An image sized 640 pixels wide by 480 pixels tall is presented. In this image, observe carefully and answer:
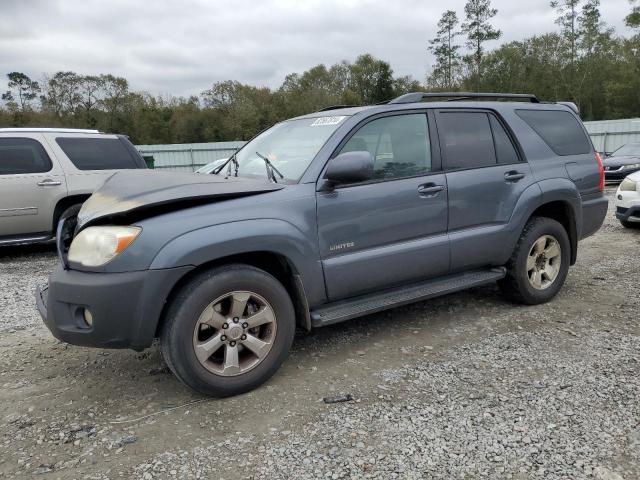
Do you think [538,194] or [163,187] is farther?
[538,194]

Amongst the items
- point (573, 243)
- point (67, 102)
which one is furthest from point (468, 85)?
point (573, 243)

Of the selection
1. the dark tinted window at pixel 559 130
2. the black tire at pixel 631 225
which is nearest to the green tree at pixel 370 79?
the black tire at pixel 631 225

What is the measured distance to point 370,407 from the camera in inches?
115

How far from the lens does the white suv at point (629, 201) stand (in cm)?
762

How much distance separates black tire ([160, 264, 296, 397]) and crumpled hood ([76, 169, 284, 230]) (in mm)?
444

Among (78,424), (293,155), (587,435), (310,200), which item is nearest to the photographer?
(587,435)

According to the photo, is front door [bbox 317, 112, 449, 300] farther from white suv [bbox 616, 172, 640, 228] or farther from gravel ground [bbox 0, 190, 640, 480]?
white suv [bbox 616, 172, 640, 228]

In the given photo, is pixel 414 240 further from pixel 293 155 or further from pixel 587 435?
pixel 587 435

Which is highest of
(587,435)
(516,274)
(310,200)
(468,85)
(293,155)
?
(468,85)

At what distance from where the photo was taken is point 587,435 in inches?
102

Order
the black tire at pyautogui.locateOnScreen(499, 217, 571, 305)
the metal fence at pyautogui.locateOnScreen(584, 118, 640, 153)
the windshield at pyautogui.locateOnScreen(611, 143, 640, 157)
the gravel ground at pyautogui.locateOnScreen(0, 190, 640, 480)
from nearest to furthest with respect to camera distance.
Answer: the gravel ground at pyautogui.locateOnScreen(0, 190, 640, 480) → the black tire at pyautogui.locateOnScreen(499, 217, 571, 305) → the windshield at pyautogui.locateOnScreen(611, 143, 640, 157) → the metal fence at pyautogui.locateOnScreen(584, 118, 640, 153)

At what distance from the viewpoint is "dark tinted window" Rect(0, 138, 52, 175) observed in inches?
277

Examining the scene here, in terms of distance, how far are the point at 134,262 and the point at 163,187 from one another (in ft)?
1.95

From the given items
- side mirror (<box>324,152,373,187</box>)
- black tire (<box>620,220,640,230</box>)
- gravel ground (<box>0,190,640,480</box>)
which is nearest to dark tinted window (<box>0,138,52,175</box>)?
gravel ground (<box>0,190,640,480</box>)
